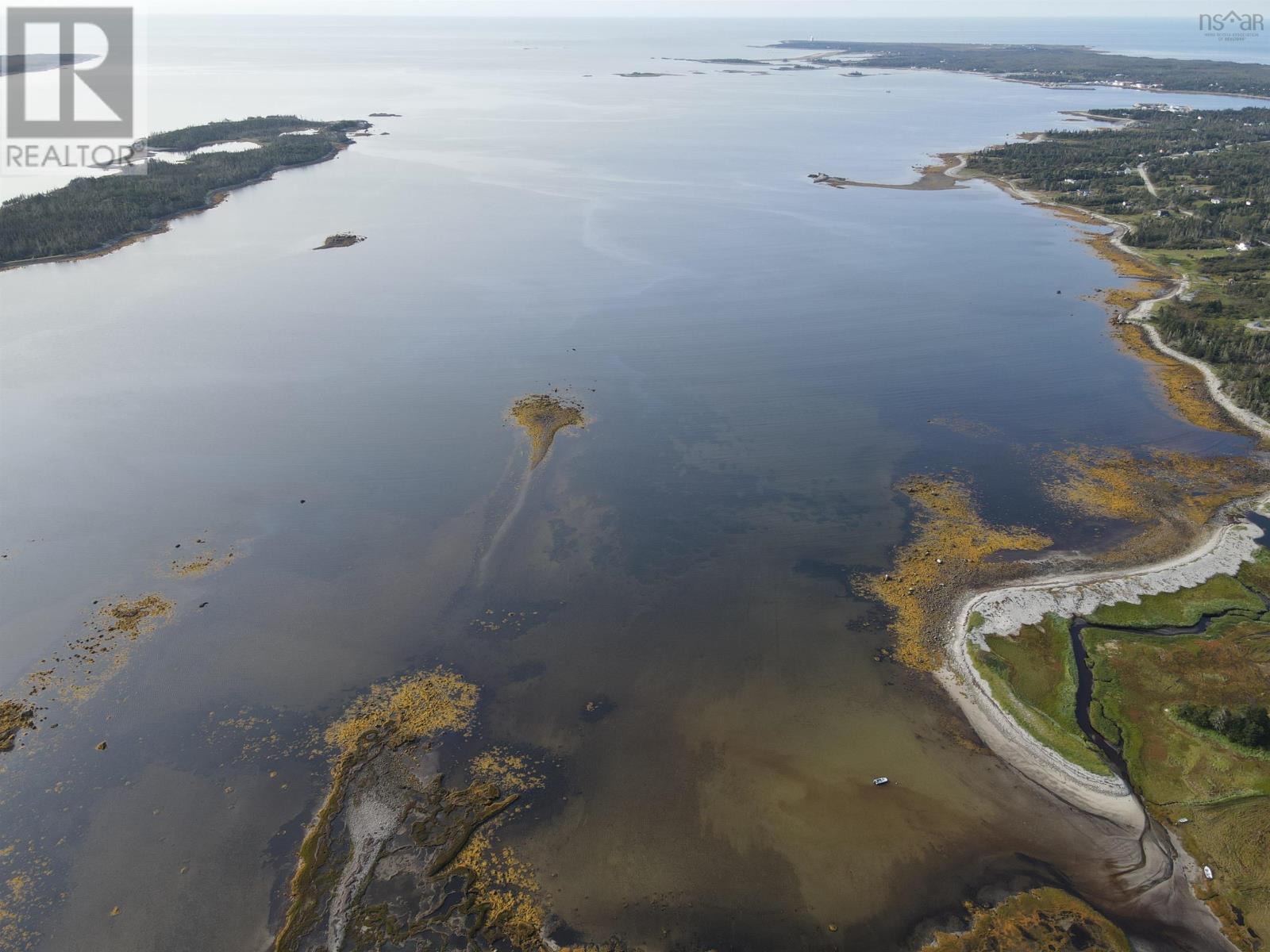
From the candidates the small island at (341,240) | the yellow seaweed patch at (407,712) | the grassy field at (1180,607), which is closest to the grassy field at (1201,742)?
the grassy field at (1180,607)

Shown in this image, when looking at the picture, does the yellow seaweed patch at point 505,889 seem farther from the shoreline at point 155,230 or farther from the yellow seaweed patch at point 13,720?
the shoreline at point 155,230

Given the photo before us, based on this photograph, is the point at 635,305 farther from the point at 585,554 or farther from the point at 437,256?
the point at 585,554

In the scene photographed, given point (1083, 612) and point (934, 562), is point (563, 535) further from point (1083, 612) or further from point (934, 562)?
point (1083, 612)

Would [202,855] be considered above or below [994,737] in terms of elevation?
below

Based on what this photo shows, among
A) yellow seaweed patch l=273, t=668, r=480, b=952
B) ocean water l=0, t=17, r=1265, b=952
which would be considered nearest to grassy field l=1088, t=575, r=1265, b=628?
ocean water l=0, t=17, r=1265, b=952

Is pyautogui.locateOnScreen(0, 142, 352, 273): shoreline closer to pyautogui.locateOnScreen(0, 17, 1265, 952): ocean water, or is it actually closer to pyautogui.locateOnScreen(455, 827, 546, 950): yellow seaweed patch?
pyautogui.locateOnScreen(0, 17, 1265, 952): ocean water

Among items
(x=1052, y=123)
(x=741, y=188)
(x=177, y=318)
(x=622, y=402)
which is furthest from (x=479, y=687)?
(x=1052, y=123)
